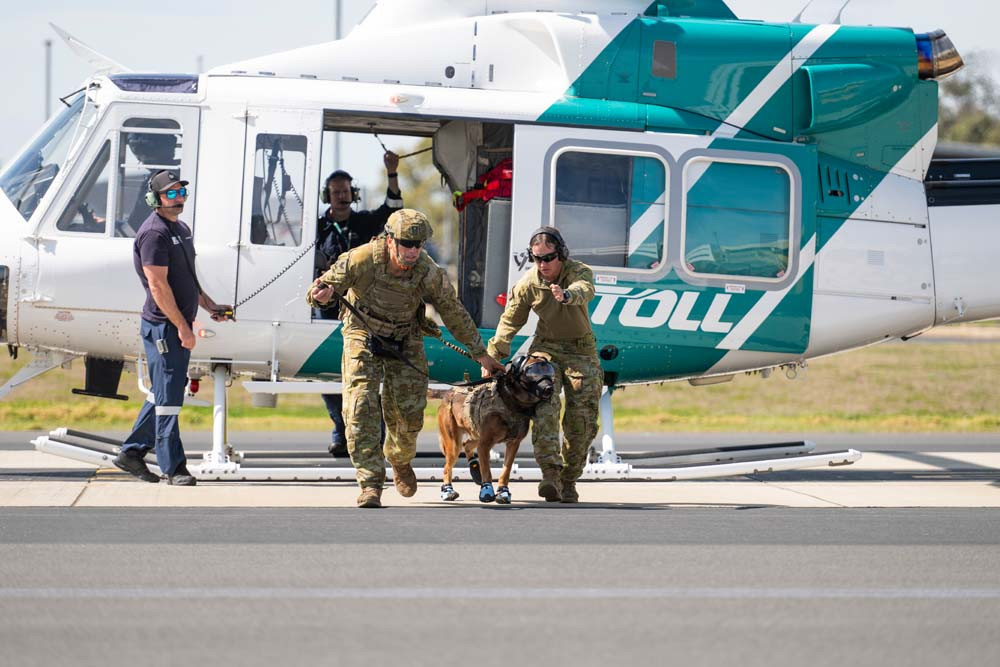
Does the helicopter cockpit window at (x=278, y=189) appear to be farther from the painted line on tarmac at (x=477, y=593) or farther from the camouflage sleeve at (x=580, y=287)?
the painted line on tarmac at (x=477, y=593)

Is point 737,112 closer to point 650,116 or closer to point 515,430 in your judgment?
point 650,116

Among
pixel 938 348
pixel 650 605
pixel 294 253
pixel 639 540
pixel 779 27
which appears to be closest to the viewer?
pixel 650 605

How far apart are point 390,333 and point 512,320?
2.93 feet

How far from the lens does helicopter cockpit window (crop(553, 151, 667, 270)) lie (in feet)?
36.6

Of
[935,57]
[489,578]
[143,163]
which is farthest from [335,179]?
[489,578]

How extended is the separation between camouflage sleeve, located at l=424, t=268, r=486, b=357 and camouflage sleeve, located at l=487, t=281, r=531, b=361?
34 centimetres

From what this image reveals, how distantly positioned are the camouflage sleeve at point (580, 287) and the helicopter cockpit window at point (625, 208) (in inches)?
55.6

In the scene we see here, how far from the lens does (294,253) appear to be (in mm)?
10875

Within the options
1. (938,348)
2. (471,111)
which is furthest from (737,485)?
(938,348)

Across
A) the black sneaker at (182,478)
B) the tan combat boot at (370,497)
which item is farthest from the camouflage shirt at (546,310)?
the black sneaker at (182,478)

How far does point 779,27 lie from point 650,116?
140cm

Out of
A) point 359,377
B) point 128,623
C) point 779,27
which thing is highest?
point 779,27

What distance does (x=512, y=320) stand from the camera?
9734 millimetres

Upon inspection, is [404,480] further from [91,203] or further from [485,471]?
[91,203]
